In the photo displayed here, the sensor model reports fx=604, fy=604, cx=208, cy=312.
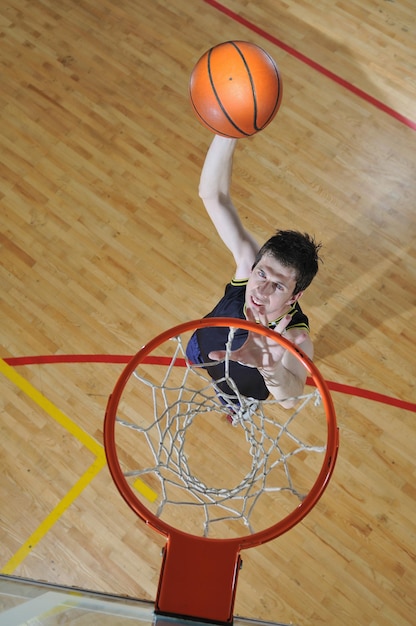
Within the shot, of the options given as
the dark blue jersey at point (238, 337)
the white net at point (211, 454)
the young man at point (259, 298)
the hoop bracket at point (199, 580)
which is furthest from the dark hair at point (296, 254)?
the hoop bracket at point (199, 580)

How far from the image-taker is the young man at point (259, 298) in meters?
2.41

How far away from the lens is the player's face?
2.39 metres

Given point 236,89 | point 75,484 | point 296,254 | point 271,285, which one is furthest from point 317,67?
point 75,484

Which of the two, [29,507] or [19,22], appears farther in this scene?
[19,22]

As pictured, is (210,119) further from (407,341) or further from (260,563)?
(260,563)

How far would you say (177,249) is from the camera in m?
3.75

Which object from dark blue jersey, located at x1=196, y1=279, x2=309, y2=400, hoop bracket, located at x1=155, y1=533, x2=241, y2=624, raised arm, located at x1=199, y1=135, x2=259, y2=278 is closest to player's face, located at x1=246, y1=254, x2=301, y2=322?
dark blue jersey, located at x1=196, y1=279, x2=309, y2=400

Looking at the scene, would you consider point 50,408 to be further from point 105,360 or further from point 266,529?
point 266,529

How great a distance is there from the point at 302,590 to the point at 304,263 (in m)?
1.71

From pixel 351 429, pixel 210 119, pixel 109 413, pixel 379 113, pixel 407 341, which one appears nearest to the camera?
pixel 109 413

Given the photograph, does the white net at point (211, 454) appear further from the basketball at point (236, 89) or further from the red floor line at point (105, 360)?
the basketball at point (236, 89)

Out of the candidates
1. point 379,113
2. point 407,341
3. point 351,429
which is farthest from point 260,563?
point 379,113

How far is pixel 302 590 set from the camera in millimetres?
3037

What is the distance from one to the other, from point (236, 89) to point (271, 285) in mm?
850
